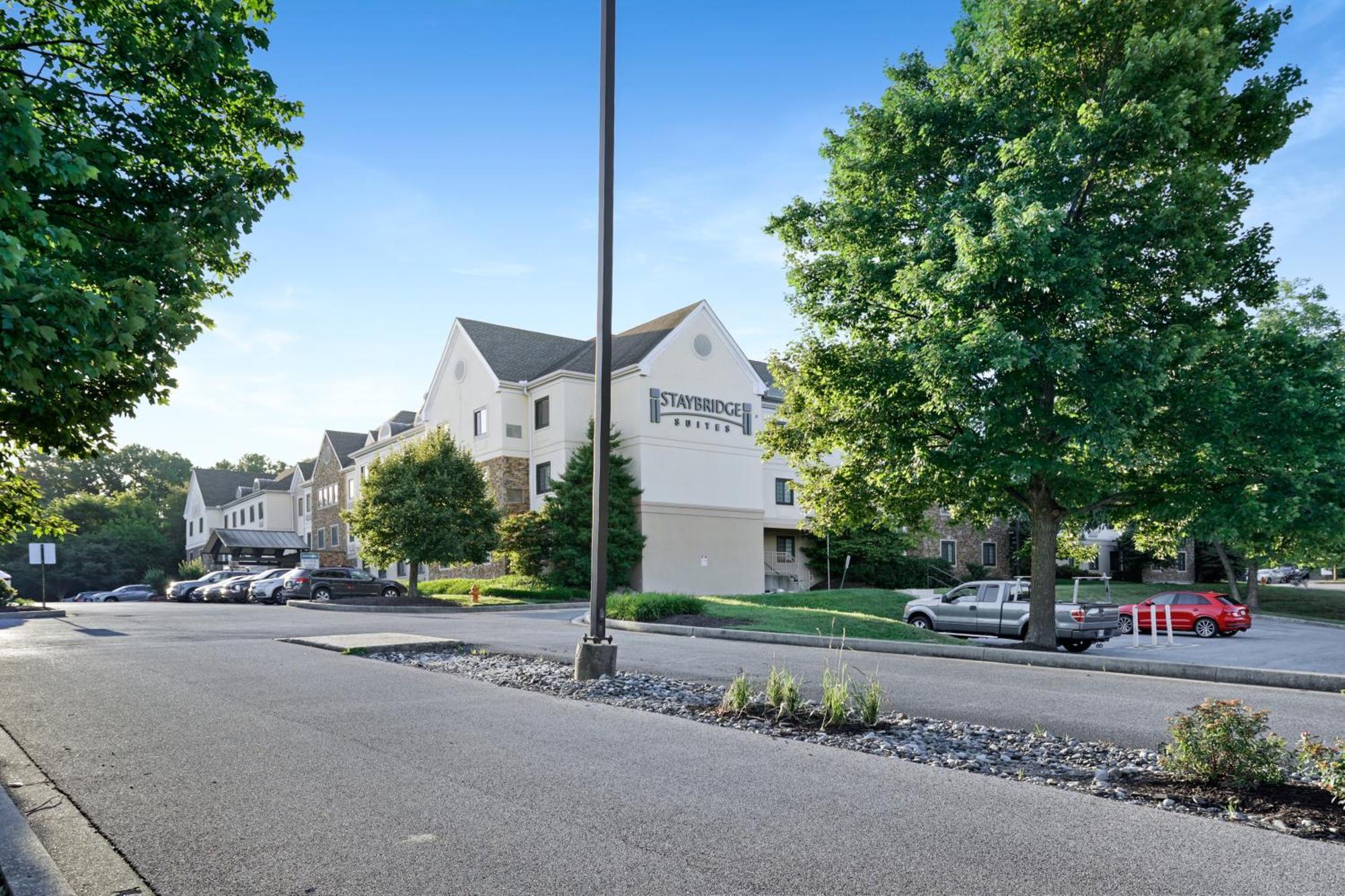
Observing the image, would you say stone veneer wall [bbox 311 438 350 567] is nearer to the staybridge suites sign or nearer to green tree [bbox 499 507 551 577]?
green tree [bbox 499 507 551 577]

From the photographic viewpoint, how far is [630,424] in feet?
127

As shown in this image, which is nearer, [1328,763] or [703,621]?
[1328,763]

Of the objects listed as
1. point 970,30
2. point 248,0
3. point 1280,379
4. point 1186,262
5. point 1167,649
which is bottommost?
point 1167,649

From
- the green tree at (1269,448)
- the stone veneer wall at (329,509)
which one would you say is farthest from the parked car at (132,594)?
the green tree at (1269,448)

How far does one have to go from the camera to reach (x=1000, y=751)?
7.42 meters

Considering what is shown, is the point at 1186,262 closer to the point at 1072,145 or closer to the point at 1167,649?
the point at 1072,145

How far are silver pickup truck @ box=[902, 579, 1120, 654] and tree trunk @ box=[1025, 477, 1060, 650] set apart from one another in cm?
162

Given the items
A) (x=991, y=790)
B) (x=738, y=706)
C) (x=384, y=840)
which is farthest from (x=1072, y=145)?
(x=384, y=840)

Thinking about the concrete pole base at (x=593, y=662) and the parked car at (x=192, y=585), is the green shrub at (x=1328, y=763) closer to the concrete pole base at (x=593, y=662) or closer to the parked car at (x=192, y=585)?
the concrete pole base at (x=593, y=662)

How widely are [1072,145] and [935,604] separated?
12423 mm

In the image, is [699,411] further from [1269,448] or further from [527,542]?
[1269,448]

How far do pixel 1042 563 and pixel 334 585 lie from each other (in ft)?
92.1

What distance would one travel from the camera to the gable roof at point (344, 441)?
6175 centimetres

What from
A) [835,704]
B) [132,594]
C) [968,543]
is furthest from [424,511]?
[132,594]
